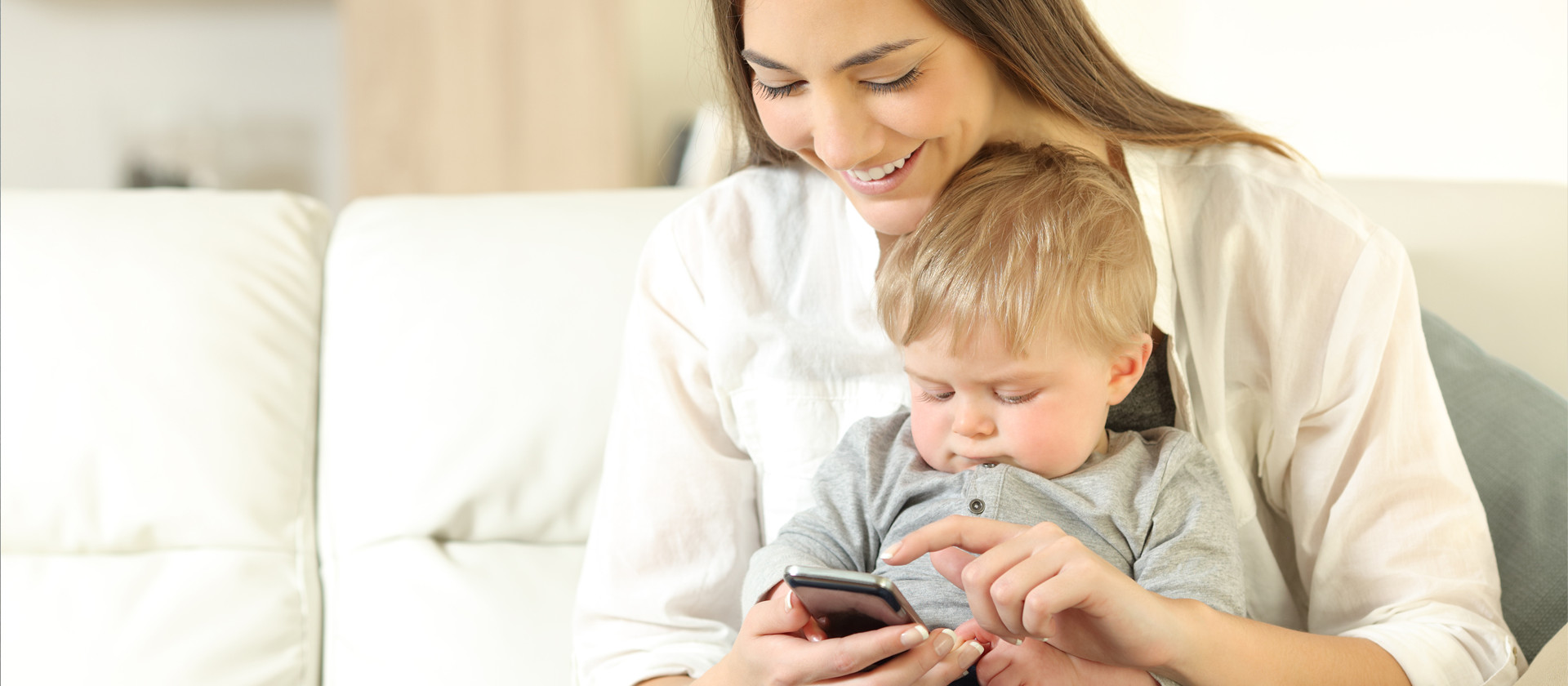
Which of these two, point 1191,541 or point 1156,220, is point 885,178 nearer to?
point 1156,220

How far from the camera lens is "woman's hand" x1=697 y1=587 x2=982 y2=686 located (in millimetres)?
756

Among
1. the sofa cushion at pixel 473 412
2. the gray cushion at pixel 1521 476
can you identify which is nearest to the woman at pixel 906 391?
the gray cushion at pixel 1521 476

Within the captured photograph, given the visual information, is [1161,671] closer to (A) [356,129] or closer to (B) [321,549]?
(B) [321,549]

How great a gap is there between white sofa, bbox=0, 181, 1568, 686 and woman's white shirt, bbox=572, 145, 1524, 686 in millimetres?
311

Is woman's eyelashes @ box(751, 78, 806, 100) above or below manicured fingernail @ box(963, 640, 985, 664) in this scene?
above

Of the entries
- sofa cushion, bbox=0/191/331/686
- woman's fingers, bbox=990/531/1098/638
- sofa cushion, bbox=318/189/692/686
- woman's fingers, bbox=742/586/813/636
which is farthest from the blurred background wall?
woman's fingers, bbox=990/531/1098/638

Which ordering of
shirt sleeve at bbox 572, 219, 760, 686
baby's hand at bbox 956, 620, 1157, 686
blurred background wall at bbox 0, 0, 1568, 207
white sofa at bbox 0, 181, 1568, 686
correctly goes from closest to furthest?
baby's hand at bbox 956, 620, 1157, 686 → shirt sleeve at bbox 572, 219, 760, 686 → white sofa at bbox 0, 181, 1568, 686 → blurred background wall at bbox 0, 0, 1568, 207

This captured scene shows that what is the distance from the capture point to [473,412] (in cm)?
144

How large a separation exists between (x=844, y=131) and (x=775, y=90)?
0.28 ft

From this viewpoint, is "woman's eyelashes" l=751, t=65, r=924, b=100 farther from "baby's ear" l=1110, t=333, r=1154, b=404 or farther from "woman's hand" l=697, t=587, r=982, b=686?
"woman's hand" l=697, t=587, r=982, b=686

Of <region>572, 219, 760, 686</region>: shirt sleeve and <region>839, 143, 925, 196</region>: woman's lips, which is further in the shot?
<region>572, 219, 760, 686</region>: shirt sleeve

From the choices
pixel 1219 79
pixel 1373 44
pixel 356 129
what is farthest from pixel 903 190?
pixel 356 129

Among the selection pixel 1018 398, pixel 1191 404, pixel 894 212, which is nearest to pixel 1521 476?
pixel 1191 404

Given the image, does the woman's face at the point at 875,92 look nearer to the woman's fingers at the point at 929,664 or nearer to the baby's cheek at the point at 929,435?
the baby's cheek at the point at 929,435
